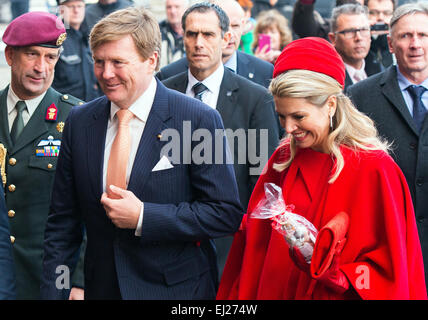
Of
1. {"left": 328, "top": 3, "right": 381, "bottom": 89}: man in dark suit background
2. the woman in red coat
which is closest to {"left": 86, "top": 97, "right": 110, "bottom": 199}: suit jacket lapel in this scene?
the woman in red coat

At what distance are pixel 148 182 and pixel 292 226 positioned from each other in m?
0.66

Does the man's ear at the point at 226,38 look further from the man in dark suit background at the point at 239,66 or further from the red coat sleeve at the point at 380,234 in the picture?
the red coat sleeve at the point at 380,234

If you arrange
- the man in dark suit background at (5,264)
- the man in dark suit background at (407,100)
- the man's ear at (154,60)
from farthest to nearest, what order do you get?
the man in dark suit background at (407,100), the man's ear at (154,60), the man in dark suit background at (5,264)

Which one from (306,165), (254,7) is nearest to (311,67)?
(306,165)

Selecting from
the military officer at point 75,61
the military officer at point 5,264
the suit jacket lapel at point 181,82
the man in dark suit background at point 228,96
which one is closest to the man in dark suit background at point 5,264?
the military officer at point 5,264

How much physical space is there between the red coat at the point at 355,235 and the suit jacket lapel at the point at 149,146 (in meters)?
0.54

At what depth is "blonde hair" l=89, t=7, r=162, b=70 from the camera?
10.7 feet

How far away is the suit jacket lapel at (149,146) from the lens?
3256 mm

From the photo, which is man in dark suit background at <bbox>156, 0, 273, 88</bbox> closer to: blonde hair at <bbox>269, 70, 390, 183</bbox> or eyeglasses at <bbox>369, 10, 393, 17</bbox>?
eyeglasses at <bbox>369, 10, 393, 17</bbox>

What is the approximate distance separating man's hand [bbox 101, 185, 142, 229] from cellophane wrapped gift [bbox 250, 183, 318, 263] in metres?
0.49

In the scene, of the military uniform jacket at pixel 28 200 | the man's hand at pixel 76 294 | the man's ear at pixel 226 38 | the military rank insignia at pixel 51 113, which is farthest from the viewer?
the man's ear at pixel 226 38

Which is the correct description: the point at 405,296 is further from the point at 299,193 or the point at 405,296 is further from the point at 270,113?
the point at 270,113

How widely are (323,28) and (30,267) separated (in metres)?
4.10
